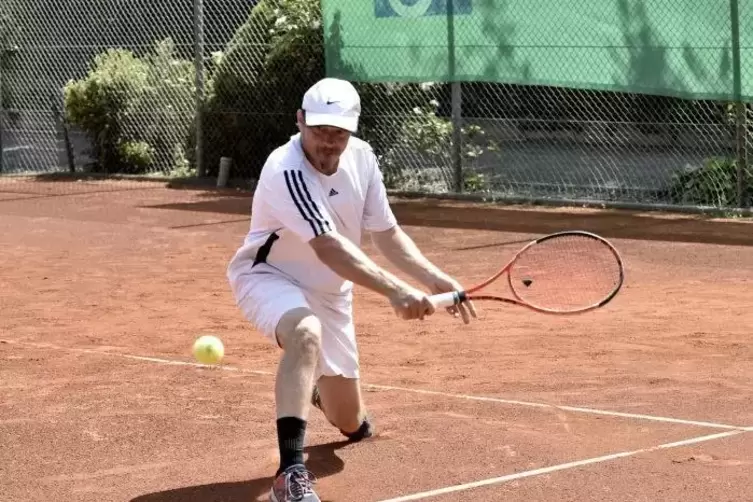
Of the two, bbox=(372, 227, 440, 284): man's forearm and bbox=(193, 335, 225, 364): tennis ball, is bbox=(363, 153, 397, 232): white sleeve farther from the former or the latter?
bbox=(193, 335, 225, 364): tennis ball

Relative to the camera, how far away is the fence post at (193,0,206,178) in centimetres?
1736

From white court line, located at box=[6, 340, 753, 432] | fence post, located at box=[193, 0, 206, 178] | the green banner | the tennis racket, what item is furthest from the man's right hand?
fence post, located at box=[193, 0, 206, 178]

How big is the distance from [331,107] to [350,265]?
0.59 metres

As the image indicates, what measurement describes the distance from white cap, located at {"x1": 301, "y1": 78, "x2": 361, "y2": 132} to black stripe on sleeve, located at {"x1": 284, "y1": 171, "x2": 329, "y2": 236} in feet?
Result: 0.74

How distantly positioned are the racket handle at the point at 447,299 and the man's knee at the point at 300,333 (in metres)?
0.45

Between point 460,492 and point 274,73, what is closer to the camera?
point 460,492

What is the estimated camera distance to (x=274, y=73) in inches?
672

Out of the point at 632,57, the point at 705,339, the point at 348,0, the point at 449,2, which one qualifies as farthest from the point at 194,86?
the point at 705,339

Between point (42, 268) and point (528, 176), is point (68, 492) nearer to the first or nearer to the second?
point (42, 268)

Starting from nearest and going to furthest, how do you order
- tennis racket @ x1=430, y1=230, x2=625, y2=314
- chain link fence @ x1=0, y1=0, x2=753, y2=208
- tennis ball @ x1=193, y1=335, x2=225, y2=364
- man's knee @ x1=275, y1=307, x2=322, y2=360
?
man's knee @ x1=275, y1=307, x2=322, y2=360 → tennis racket @ x1=430, y1=230, x2=625, y2=314 → tennis ball @ x1=193, y1=335, x2=225, y2=364 → chain link fence @ x1=0, y1=0, x2=753, y2=208

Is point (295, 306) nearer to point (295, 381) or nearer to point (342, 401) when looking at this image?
point (295, 381)

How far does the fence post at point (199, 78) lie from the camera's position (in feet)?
57.0

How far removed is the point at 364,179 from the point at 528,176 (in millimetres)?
10648

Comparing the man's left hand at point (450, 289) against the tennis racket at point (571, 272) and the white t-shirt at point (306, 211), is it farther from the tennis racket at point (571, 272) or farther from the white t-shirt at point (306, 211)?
the tennis racket at point (571, 272)
